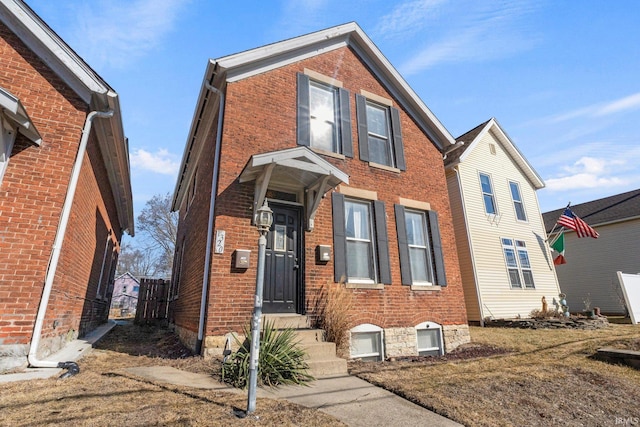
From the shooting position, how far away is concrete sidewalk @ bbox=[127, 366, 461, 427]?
11.2 ft

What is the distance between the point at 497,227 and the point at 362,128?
8564mm

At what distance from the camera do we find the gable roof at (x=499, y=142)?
1364 cm

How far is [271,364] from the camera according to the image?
14.5 ft

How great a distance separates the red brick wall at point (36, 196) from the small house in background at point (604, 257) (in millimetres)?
21241

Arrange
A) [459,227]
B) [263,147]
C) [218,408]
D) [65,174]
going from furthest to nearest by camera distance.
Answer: [459,227] < [263,147] < [65,174] < [218,408]

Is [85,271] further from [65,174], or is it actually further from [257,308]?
[257,308]

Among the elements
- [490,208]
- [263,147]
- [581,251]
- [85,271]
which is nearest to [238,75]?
[263,147]

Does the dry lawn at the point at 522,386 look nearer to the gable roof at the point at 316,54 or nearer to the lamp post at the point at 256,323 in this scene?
the lamp post at the point at 256,323

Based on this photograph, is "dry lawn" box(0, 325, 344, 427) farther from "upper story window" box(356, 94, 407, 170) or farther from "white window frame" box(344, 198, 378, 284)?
"upper story window" box(356, 94, 407, 170)

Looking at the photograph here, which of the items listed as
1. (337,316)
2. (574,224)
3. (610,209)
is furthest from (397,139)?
(610,209)

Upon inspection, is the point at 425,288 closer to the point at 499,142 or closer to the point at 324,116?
the point at 324,116

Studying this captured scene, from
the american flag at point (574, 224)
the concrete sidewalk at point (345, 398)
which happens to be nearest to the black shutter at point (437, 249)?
the concrete sidewalk at point (345, 398)

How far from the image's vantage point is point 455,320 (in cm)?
807

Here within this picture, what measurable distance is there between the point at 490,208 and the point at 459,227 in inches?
82.6
